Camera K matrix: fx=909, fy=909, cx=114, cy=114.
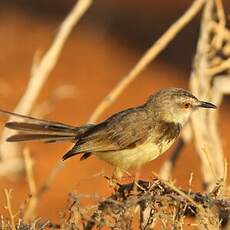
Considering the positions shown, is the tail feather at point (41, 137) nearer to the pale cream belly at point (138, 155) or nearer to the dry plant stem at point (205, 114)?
the pale cream belly at point (138, 155)

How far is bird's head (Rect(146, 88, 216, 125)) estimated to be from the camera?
247 inches

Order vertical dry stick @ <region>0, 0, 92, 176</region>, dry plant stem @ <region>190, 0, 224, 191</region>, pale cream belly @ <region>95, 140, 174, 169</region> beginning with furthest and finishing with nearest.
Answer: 1. vertical dry stick @ <region>0, 0, 92, 176</region>
2. dry plant stem @ <region>190, 0, 224, 191</region>
3. pale cream belly @ <region>95, 140, 174, 169</region>

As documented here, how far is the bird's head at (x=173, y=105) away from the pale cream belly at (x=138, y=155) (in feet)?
1.00

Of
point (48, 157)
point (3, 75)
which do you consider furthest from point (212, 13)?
point (3, 75)

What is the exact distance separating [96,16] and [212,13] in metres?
13.1

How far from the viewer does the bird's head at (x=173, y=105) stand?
6270 millimetres

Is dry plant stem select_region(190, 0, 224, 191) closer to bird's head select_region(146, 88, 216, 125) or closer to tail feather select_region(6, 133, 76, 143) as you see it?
bird's head select_region(146, 88, 216, 125)

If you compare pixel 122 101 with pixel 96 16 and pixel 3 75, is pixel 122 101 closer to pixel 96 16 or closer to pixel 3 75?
pixel 3 75

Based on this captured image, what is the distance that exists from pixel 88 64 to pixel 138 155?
1320cm

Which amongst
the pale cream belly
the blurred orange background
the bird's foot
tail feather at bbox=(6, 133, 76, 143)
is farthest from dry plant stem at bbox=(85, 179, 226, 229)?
the blurred orange background

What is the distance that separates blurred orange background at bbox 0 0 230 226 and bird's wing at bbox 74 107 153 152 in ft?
17.5

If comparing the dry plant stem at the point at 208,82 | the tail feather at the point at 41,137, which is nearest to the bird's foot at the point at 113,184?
the tail feather at the point at 41,137

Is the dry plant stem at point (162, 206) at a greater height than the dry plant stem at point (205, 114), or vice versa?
the dry plant stem at point (205, 114)

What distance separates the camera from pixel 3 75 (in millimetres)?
17375
